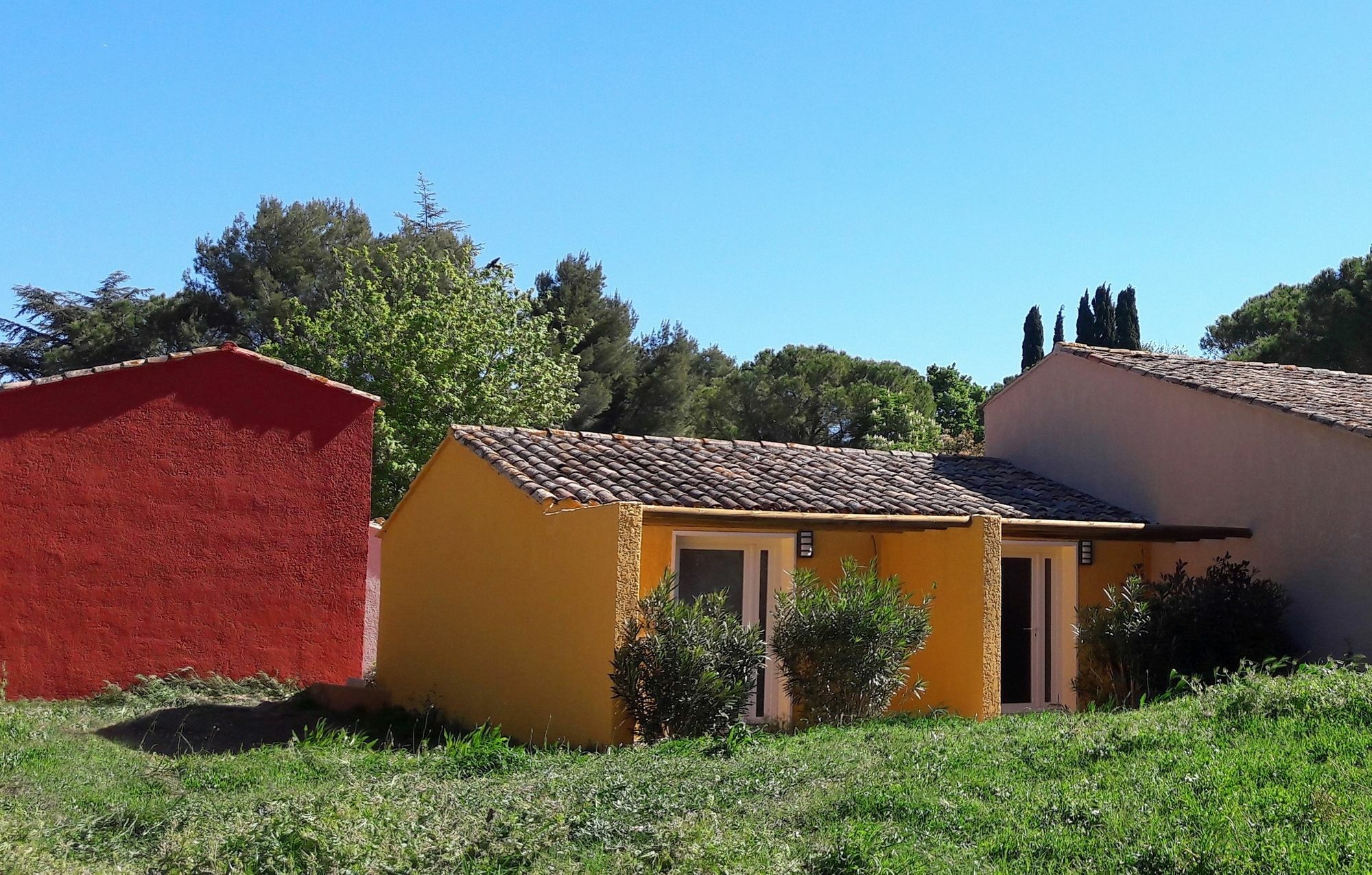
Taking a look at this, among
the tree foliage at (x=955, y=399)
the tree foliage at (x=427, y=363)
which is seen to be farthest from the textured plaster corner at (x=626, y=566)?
the tree foliage at (x=955, y=399)

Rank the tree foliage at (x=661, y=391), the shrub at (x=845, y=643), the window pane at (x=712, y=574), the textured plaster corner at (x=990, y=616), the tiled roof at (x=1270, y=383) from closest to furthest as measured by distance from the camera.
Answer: the shrub at (x=845, y=643), the textured plaster corner at (x=990, y=616), the window pane at (x=712, y=574), the tiled roof at (x=1270, y=383), the tree foliage at (x=661, y=391)

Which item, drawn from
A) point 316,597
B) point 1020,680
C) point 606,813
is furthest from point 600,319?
point 606,813

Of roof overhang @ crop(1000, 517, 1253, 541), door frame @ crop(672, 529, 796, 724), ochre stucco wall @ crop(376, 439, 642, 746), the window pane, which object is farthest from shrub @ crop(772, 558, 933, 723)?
roof overhang @ crop(1000, 517, 1253, 541)

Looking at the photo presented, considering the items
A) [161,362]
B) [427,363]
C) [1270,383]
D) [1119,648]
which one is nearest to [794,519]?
[1119,648]

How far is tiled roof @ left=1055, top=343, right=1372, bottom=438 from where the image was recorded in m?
12.9

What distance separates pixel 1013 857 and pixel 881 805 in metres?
1.09

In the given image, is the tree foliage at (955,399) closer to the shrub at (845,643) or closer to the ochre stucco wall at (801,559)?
the ochre stucco wall at (801,559)

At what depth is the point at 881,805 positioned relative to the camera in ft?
22.6

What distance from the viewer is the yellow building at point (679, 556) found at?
11.1 metres

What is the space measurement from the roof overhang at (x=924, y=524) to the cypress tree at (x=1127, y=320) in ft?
85.0

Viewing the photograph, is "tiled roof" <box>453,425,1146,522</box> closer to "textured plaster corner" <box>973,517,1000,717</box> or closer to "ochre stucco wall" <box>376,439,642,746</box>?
"ochre stucco wall" <box>376,439,642,746</box>

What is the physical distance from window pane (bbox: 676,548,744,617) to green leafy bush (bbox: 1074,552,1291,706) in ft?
12.5

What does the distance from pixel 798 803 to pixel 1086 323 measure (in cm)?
3540

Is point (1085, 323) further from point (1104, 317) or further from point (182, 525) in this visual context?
point (182, 525)
